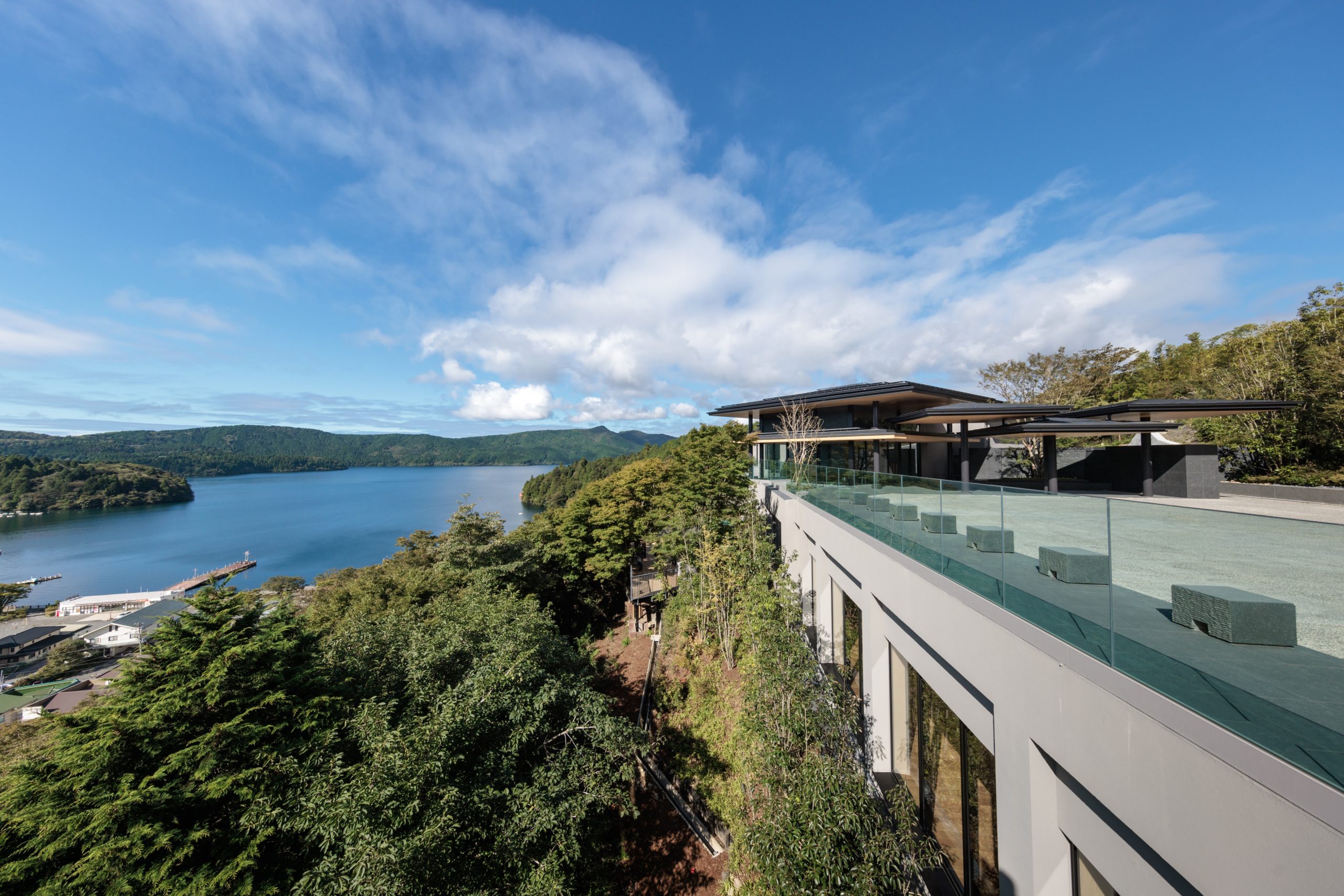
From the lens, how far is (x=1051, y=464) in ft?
46.8

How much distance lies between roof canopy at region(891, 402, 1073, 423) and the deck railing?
1281 cm

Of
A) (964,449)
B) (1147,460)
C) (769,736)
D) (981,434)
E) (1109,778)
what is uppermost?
(981,434)

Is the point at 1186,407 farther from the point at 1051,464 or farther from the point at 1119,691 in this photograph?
the point at 1119,691

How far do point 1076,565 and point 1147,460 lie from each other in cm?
1492

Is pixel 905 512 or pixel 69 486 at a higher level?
pixel 905 512

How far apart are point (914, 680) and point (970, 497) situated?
302cm

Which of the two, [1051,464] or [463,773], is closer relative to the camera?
[463,773]

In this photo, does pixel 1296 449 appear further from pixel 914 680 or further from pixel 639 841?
pixel 639 841

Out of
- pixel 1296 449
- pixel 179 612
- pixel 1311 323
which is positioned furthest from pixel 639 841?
pixel 1311 323

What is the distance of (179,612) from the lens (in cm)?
708

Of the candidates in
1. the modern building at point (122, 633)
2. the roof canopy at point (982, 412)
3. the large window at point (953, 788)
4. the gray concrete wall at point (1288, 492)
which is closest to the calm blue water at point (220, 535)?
the modern building at point (122, 633)

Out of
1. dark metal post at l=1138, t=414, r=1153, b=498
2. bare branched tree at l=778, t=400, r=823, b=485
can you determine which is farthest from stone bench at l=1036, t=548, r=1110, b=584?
bare branched tree at l=778, t=400, r=823, b=485

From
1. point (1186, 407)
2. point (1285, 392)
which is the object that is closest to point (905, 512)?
point (1186, 407)

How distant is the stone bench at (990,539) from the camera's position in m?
4.21
